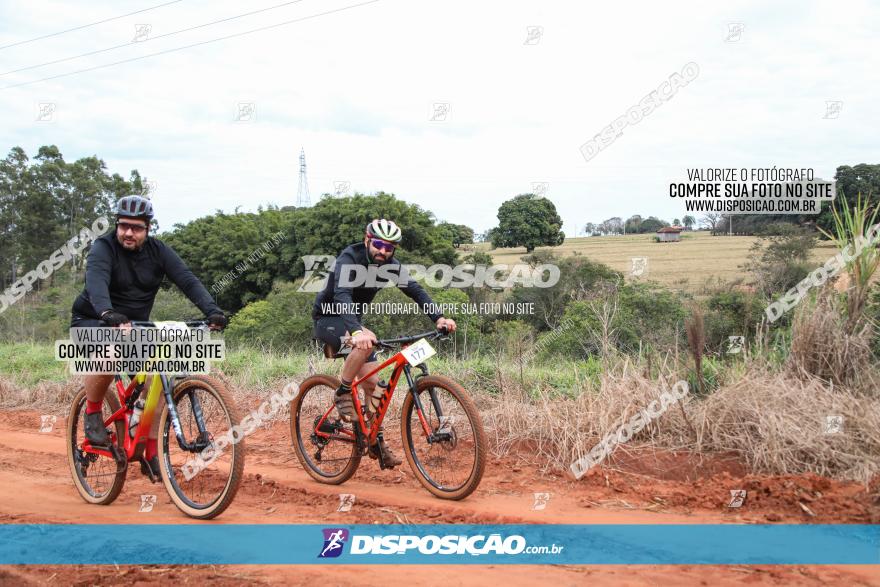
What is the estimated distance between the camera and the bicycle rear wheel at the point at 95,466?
5.68m

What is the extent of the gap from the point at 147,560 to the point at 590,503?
10.3 ft

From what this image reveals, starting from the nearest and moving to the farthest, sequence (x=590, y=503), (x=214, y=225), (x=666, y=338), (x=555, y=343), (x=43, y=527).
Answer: (x=43, y=527) → (x=590, y=503) → (x=666, y=338) → (x=555, y=343) → (x=214, y=225)

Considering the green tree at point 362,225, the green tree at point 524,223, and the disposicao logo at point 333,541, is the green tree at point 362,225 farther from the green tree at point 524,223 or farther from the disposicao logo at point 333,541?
the disposicao logo at point 333,541

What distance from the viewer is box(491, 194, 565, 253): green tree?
4059 cm

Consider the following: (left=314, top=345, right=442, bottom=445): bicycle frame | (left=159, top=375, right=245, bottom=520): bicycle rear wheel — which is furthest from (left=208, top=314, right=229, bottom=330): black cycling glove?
(left=314, top=345, right=442, bottom=445): bicycle frame

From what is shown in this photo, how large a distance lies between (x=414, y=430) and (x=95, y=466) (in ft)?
9.14

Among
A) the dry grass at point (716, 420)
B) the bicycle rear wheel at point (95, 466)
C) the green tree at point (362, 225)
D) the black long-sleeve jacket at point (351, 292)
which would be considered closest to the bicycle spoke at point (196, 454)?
the bicycle rear wheel at point (95, 466)

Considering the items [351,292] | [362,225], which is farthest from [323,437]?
[362,225]

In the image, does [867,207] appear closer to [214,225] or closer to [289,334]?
[289,334]

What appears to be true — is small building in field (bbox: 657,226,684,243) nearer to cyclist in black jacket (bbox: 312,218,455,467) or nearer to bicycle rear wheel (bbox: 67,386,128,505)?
cyclist in black jacket (bbox: 312,218,455,467)

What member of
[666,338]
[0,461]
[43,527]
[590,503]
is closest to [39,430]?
[0,461]

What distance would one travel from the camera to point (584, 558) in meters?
4.38

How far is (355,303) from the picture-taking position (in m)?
6.28

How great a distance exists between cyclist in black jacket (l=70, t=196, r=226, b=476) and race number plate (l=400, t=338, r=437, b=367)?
4.64 ft
